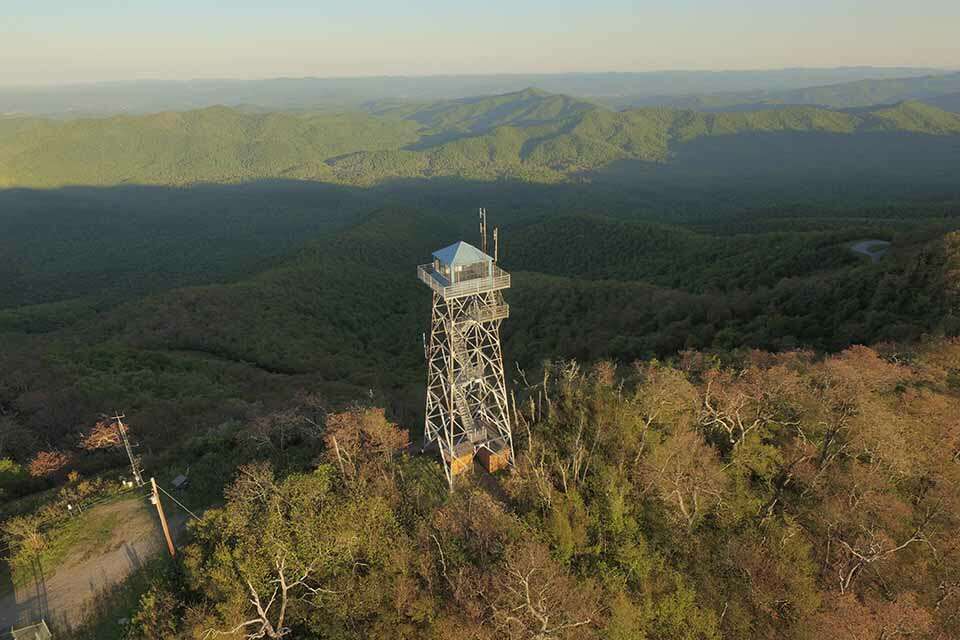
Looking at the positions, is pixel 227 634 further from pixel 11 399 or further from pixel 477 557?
pixel 11 399

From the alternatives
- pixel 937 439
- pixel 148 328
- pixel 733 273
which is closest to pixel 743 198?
pixel 733 273

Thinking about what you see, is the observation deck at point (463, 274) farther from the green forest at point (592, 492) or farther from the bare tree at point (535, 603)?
the bare tree at point (535, 603)

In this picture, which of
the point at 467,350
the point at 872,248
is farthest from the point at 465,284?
the point at 872,248

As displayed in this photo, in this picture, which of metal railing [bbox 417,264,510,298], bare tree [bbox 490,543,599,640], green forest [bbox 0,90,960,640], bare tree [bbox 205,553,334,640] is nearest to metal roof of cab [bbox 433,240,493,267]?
metal railing [bbox 417,264,510,298]

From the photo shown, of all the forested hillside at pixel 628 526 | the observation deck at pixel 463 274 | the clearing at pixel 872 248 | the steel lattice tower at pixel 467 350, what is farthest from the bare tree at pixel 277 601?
the clearing at pixel 872 248

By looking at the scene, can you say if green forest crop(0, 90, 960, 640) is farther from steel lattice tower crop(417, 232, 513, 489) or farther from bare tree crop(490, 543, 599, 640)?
steel lattice tower crop(417, 232, 513, 489)

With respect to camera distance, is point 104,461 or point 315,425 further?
point 104,461

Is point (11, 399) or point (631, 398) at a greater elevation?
point (631, 398)
